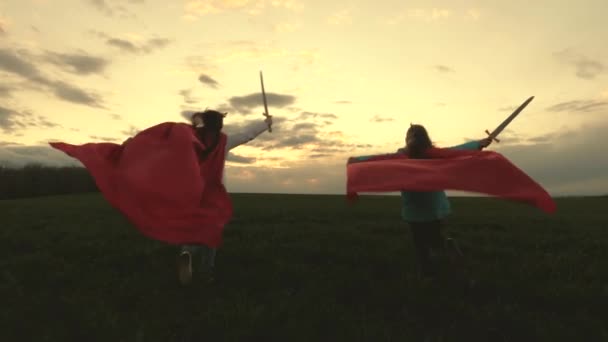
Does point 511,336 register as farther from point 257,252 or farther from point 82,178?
point 82,178

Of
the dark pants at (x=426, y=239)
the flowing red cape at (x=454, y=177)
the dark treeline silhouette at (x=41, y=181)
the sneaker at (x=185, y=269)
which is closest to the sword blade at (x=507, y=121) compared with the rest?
the flowing red cape at (x=454, y=177)

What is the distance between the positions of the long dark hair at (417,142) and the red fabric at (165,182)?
3116mm

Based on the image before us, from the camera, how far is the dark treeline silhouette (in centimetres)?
4100

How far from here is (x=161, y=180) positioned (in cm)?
719

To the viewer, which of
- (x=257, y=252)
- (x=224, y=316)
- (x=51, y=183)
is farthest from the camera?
(x=51, y=183)

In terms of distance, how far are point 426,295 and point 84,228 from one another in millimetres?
11136

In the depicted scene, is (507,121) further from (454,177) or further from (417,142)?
(454,177)

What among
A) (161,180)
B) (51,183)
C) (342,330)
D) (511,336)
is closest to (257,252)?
(161,180)

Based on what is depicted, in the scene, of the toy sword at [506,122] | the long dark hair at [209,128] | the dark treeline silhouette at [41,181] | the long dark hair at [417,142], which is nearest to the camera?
the long dark hair at [209,128]

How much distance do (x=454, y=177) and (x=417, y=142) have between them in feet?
3.74

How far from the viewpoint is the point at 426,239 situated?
764cm

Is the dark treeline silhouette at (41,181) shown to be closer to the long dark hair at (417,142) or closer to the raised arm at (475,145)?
the long dark hair at (417,142)

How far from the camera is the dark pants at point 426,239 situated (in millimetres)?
7562

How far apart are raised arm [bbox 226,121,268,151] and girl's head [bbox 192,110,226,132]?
0.37 metres
